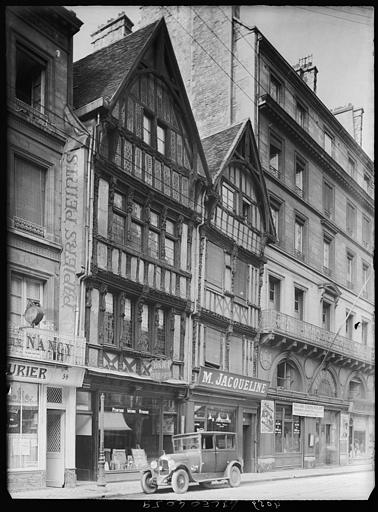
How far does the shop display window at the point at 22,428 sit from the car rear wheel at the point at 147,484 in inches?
58.8

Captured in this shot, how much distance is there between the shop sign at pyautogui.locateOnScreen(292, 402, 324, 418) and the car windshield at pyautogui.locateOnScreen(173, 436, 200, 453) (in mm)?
2393

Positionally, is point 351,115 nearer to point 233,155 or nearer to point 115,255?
point 233,155

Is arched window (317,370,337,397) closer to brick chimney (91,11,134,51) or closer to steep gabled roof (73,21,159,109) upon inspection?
steep gabled roof (73,21,159,109)

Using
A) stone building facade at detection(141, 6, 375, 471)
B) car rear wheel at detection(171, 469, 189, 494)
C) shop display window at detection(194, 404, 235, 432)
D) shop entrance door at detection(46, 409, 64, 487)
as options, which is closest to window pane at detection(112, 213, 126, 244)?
stone building facade at detection(141, 6, 375, 471)

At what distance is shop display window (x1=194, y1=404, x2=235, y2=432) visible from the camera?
11836 mm

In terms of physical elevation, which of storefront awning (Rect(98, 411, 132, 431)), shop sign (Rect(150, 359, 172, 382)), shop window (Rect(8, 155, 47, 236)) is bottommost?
storefront awning (Rect(98, 411, 132, 431))

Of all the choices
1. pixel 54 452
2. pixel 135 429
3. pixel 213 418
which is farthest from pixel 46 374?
pixel 213 418

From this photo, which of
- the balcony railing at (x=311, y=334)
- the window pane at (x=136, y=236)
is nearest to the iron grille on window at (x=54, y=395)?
the window pane at (x=136, y=236)

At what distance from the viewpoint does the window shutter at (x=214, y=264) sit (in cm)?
1243

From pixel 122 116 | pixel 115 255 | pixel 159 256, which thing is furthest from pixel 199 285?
pixel 122 116

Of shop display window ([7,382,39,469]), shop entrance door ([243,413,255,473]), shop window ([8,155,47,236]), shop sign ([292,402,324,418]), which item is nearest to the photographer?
shop display window ([7,382,39,469])

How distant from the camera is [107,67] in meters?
11.2

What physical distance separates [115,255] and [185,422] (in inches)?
105

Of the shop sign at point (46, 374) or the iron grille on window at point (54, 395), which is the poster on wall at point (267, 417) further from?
the iron grille on window at point (54, 395)
